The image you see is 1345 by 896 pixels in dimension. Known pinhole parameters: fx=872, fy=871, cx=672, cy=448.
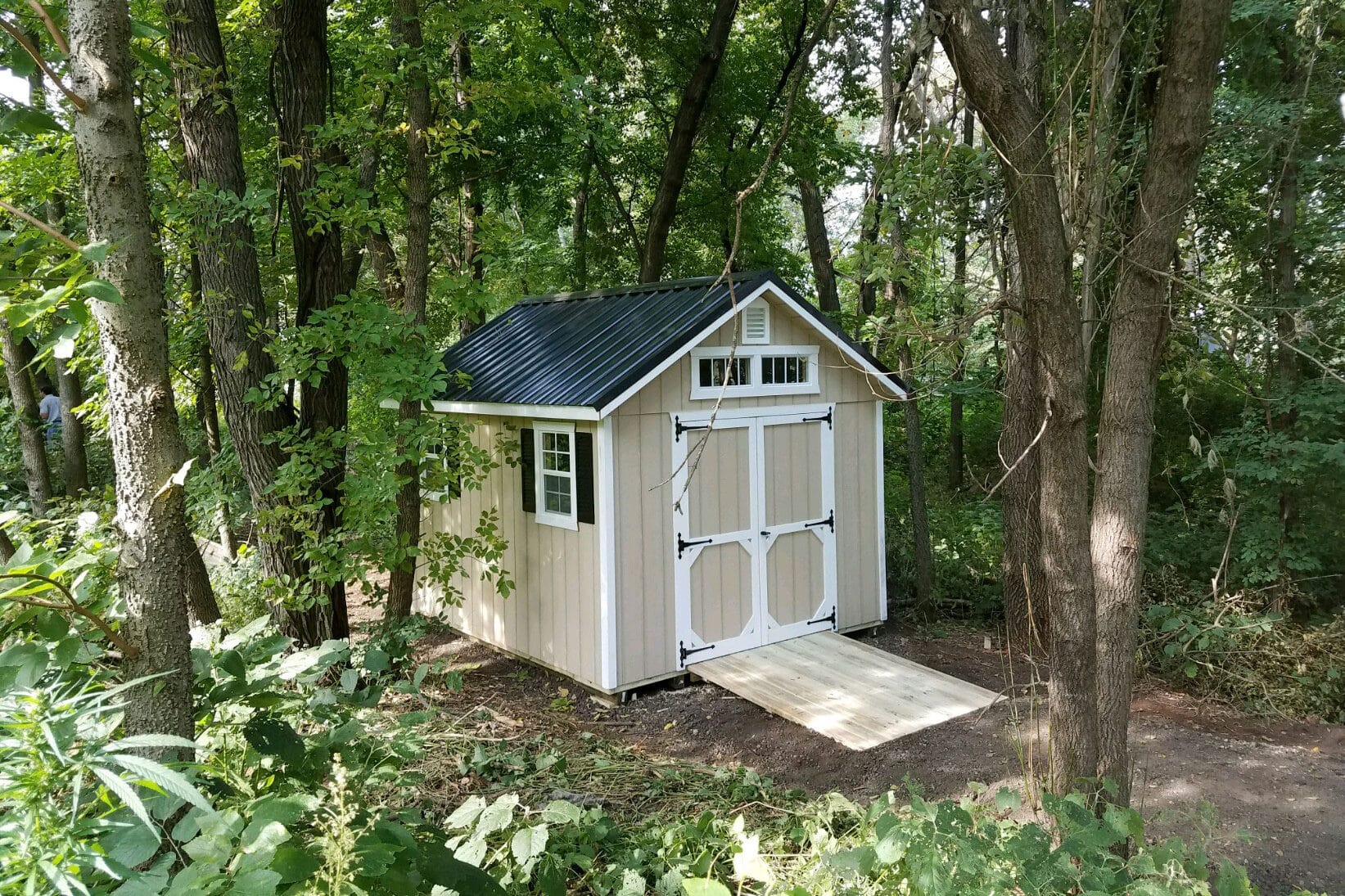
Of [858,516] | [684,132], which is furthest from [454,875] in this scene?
[684,132]

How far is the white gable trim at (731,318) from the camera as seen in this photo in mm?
6719

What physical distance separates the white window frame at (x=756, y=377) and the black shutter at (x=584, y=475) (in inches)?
40.9

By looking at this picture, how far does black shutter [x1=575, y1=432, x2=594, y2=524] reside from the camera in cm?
707

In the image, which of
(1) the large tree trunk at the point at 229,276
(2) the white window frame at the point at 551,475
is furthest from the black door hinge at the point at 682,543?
(1) the large tree trunk at the point at 229,276

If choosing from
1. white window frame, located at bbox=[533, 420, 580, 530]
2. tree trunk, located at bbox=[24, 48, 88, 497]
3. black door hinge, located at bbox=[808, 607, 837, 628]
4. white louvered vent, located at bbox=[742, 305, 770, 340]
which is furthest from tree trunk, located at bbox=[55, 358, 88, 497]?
black door hinge, located at bbox=[808, 607, 837, 628]

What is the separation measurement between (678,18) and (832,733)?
432 inches

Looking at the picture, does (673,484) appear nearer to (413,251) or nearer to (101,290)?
(413,251)

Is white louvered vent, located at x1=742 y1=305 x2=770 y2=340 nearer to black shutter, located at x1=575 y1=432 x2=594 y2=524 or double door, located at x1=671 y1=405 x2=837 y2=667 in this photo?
double door, located at x1=671 y1=405 x2=837 y2=667

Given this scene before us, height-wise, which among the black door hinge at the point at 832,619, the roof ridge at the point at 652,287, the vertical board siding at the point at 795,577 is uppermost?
the roof ridge at the point at 652,287

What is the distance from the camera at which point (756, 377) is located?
789 cm

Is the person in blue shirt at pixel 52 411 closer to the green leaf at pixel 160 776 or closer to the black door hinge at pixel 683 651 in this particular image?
the black door hinge at pixel 683 651

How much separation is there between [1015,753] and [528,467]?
14.9ft

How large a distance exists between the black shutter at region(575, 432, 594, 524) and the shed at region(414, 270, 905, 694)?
0.02m

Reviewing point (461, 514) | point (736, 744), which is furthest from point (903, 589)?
point (461, 514)
